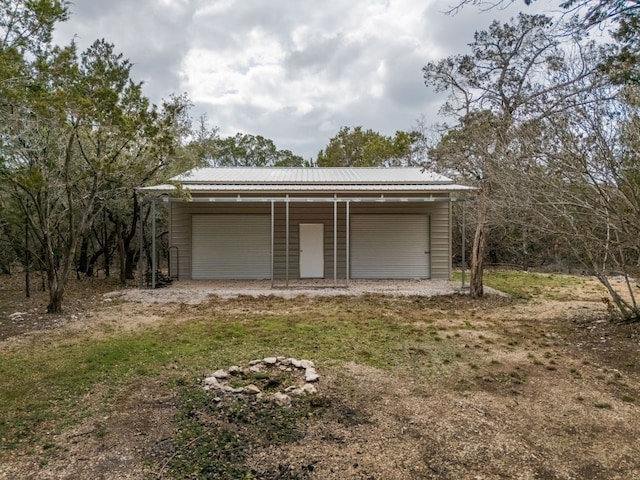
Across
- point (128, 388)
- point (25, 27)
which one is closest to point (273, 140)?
point (25, 27)

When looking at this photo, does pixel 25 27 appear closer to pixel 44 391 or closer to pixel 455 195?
pixel 44 391

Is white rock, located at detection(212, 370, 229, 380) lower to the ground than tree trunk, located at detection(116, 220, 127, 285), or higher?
lower

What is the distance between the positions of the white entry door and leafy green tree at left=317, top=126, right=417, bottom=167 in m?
13.3

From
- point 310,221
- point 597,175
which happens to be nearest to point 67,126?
point 310,221

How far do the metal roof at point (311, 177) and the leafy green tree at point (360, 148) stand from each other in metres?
10.2

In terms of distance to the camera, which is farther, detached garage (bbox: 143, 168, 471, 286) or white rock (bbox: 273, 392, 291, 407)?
detached garage (bbox: 143, 168, 471, 286)

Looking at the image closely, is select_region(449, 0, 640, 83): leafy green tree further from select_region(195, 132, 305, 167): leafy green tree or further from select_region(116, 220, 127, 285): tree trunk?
select_region(195, 132, 305, 167): leafy green tree

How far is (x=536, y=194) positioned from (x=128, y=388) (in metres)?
5.51

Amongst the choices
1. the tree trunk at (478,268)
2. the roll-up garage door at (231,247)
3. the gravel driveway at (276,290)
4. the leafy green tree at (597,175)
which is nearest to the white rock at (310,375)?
the leafy green tree at (597,175)

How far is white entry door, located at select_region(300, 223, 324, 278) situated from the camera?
11883mm

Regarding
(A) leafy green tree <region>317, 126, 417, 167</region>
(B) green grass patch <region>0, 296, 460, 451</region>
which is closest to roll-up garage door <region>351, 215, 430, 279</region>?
(B) green grass patch <region>0, 296, 460, 451</region>

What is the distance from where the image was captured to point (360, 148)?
88.7 feet

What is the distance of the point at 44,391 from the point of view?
3.60 m

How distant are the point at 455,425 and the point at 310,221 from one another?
30.1ft
